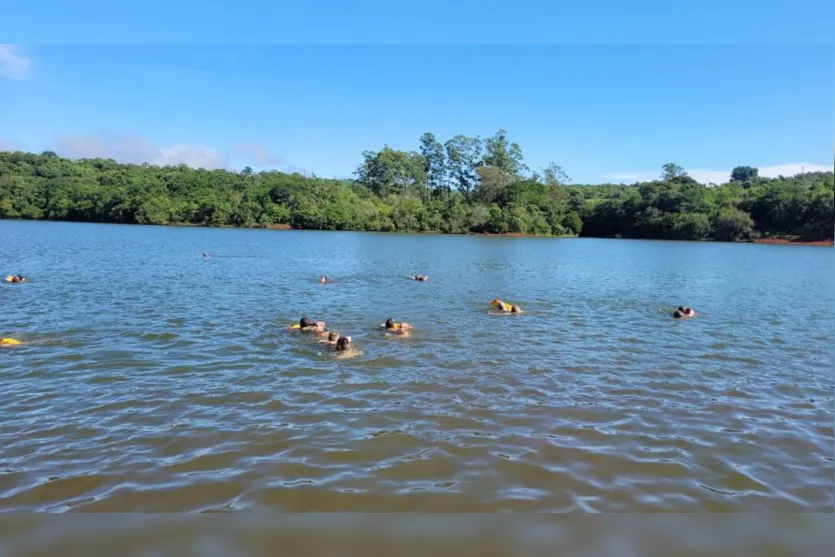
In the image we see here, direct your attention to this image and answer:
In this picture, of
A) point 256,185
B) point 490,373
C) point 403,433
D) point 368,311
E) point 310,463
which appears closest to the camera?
point 310,463

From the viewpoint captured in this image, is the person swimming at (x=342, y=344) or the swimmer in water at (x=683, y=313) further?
the swimmer in water at (x=683, y=313)

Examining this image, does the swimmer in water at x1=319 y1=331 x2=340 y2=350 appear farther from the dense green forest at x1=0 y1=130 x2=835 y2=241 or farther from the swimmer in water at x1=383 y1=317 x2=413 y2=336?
the dense green forest at x1=0 y1=130 x2=835 y2=241

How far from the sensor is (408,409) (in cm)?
883

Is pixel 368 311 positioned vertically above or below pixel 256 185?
below

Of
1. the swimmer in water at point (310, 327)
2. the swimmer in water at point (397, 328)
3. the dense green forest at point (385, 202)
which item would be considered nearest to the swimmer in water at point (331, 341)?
the swimmer in water at point (310, 327)

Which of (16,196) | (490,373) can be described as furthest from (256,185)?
(490,373)

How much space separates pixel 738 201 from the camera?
9062 cm

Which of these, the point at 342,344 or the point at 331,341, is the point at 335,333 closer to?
the point at 331,341

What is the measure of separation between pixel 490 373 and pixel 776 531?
21.1 feet

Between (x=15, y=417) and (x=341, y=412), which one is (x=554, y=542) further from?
(x=15, y=417)

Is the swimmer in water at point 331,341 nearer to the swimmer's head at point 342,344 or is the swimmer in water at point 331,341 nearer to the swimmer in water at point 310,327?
the swimmer's head at point 342,344

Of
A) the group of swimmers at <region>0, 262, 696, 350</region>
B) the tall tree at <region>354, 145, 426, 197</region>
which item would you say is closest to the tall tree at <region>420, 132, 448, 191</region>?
the tall tree at <region>354, 145, 426, 197</region>

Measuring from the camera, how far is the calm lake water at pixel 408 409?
20.3 ft

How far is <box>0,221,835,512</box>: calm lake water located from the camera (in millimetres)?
6199
